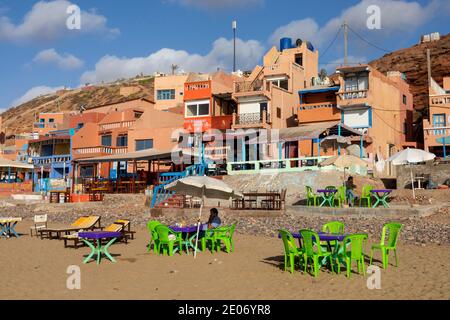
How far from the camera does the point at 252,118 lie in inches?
1372

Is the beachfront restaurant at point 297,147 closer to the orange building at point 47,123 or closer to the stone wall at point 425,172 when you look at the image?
the stone wall at point 425,172

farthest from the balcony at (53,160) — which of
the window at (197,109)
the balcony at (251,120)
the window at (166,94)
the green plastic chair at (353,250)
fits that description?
the green plastic chair at (353,250)

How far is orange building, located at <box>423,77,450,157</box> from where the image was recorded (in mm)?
31203

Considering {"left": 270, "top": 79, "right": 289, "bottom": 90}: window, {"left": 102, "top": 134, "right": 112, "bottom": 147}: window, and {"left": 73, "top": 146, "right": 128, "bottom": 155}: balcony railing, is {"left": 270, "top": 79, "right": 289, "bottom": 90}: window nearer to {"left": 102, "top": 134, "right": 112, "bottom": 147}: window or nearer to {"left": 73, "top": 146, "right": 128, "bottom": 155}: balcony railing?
{"left": 73, "top": 146, "right": 128, "bottom": 155}: balcony railing

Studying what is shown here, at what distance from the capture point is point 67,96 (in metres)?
115

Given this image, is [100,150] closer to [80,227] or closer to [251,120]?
[251,120]

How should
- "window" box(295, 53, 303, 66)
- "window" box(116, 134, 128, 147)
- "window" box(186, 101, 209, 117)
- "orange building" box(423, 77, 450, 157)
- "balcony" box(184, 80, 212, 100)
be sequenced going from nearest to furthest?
"orange building" box(423, 77, 450, 157)
"balcony" box(184, 80, 212, 100)
"window" box(186, 101, 209, 117)
"window" box(295, 53, 303, 66)
"window" box(116, 134, 128, 147)

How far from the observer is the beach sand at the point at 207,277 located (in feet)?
24.3

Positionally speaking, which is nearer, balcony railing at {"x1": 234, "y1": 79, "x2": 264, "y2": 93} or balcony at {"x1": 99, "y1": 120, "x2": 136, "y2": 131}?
balcony railing at {"x1": 234, "y1": 79, "x2": 264, "y2": 93}

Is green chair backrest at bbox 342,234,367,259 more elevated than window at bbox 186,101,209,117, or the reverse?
window at bbox 186,101,209,117

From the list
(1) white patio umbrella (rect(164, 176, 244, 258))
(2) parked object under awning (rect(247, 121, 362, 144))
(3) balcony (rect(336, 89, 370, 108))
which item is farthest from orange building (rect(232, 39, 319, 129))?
(1) white patio umbrella (rect(164, 176, 244, 258))

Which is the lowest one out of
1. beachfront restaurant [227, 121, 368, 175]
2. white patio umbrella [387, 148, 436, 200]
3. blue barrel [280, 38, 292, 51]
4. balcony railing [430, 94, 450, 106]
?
white patio umbrella [387, 148, 436, 200]

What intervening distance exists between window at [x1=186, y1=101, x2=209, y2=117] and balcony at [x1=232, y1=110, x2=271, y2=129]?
3734mm

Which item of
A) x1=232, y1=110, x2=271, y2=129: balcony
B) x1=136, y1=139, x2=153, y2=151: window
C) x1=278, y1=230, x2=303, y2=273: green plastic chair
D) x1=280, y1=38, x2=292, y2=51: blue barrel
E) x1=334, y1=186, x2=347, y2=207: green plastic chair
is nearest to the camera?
x1=278, y1=230, x2=303, y2=273: green plastic chair
